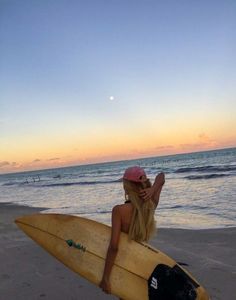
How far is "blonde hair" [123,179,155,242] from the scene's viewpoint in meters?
3.11

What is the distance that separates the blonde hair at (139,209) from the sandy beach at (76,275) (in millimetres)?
1688

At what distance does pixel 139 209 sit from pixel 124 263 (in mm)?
678

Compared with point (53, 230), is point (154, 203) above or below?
above

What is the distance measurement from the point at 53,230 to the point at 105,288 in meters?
1.20

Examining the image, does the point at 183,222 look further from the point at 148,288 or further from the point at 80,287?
the point at 148,288

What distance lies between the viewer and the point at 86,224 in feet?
12.9

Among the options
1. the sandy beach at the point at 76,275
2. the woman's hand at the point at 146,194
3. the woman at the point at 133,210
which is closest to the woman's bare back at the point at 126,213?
the woman at the point at 133,210

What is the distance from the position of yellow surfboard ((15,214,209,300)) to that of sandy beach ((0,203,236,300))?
0.83m

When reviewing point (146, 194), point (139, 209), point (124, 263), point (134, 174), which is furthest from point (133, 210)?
point (124, 263)

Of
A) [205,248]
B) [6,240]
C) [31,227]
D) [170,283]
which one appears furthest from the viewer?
[6,240]

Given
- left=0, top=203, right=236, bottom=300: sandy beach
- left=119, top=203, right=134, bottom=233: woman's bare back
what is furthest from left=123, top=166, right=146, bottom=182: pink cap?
left=0, top=203, right=236, bottom=300: sandy beach

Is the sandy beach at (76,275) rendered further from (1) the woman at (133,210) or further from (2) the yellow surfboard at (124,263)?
(1) the woman at (133,210)

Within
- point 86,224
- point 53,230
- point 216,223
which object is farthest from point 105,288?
point 216,223

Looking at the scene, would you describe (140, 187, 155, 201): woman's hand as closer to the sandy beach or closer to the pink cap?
the pink cap
